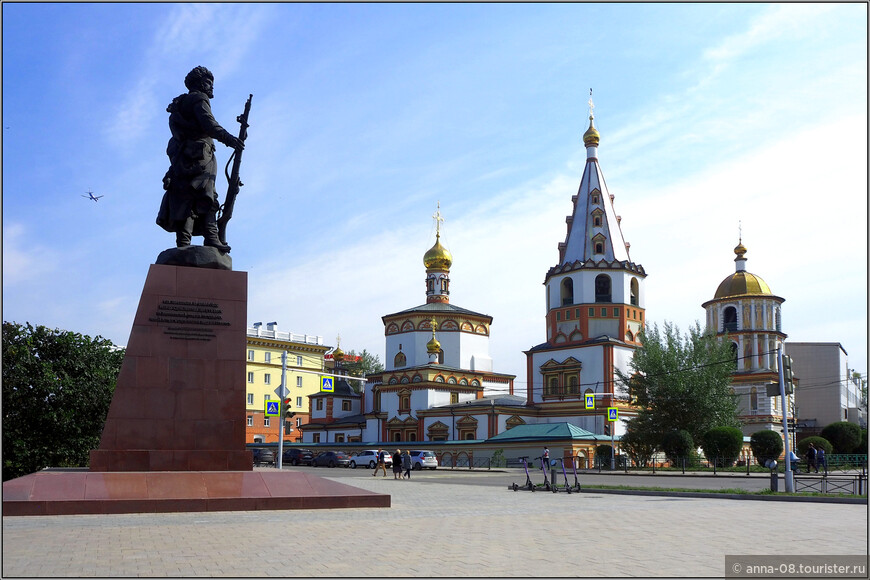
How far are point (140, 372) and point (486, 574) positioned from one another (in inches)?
343

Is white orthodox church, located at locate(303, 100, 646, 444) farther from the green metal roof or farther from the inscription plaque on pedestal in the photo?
the inscription plaque on pedestal

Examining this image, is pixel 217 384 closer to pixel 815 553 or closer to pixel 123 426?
pixel 123 426

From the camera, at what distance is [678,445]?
42688 millimetres

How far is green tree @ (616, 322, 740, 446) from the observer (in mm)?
45094

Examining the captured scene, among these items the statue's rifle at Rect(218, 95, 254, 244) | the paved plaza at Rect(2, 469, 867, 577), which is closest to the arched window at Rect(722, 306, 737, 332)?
the paved plaza at Rect(2, 469, 867, 577)

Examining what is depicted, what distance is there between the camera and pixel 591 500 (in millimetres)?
19234

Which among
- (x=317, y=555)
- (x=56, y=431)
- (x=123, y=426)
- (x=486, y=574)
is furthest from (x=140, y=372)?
(x=56, y=431)

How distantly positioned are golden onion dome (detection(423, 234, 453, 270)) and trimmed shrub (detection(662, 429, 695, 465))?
99.7ft

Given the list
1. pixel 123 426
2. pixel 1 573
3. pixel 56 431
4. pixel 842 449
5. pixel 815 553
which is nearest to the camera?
pixel 1 573

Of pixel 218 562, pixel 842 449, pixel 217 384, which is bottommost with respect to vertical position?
pixel 842 449

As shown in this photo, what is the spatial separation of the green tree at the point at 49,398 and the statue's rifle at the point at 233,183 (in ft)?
39.2

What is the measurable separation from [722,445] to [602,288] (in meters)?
18.0

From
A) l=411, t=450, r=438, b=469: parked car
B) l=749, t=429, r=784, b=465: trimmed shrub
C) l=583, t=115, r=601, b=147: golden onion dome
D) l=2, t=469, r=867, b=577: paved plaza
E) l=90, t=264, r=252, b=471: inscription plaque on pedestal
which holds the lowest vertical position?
l=411, t=450, r=438, b=469: parked car

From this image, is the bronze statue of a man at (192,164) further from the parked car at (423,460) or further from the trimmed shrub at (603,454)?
the trimmed shrub at (603,454)
